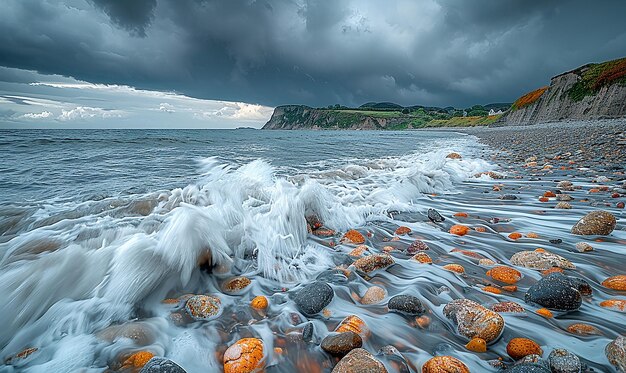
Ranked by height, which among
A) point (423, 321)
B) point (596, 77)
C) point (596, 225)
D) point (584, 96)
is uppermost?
point (596, 77)

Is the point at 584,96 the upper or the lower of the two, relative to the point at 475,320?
upper

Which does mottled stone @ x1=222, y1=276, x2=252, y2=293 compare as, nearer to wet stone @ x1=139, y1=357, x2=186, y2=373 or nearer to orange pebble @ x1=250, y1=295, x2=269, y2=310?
orange pebble @ x1=250, y1=295, x2=269, y2=310

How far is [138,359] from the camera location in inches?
65.6

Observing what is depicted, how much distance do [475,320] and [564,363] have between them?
0.45 meters

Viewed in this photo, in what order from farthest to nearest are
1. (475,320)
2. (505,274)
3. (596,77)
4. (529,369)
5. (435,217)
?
(596,77) < (435,217) < (505,274) < (475,320) < (529,369)

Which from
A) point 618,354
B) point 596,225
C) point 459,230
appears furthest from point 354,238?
point 596,225

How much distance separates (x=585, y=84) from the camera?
3606 cm

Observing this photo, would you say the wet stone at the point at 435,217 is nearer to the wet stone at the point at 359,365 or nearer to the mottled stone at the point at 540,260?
the mottled stone at the point at 540,260

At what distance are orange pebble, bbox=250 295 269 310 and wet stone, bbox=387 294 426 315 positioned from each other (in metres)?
0.93

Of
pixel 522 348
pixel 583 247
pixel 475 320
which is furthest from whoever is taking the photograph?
pixel 583 247

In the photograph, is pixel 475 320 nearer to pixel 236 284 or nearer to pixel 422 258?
pixel 422 258

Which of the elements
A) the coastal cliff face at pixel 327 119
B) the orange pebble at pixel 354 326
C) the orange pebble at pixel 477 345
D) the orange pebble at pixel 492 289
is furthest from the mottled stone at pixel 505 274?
the coastal cliff face at pixel 327 119

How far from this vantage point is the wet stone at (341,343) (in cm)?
167

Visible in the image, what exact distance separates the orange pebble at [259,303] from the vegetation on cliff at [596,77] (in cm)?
4502
